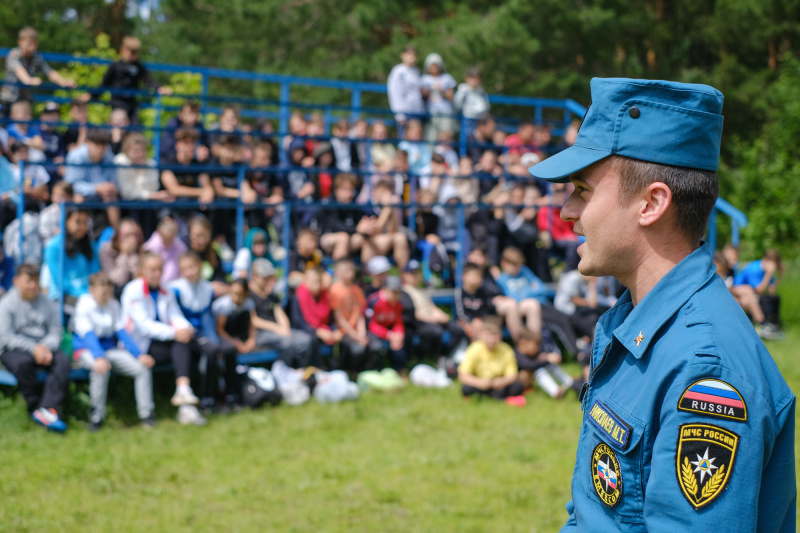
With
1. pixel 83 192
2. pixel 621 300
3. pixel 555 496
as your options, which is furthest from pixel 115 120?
pixel 621 300

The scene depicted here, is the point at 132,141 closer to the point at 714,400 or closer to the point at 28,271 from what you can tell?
the point at 28,271

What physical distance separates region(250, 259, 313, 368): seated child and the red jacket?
32.2 inches

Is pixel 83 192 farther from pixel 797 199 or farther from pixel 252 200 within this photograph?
pixel 797 199

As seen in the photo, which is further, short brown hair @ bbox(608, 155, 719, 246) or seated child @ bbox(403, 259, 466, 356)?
seated child @ bbox(403, 259, 466, 356)

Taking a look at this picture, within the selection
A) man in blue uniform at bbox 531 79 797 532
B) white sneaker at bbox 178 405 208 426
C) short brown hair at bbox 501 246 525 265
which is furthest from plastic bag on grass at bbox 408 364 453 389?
man in blue uniform at bbox 531 79 797 532

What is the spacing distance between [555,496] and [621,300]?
394cm

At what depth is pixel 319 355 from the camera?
803 cm

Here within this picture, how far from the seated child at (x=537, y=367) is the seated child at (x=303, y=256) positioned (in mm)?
2172

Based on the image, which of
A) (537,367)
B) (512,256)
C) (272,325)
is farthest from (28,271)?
(512,256)

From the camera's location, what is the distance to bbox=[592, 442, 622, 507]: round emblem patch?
1.59m

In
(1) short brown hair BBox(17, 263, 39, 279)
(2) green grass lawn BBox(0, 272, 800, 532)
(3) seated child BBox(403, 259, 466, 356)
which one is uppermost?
(1) short brown hair BBox(17, 263, 39, 279)

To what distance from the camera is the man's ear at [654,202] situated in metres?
1.60

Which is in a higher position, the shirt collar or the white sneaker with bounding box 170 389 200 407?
the shirt collar

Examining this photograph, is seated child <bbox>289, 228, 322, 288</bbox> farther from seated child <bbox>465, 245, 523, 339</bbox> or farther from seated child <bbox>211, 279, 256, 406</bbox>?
seated child <bbox>465, 245, 523, 339</bbox>
